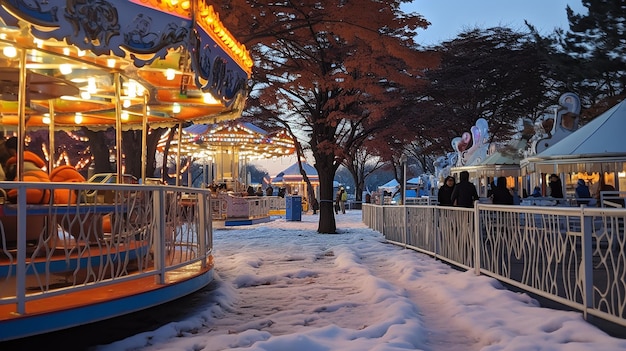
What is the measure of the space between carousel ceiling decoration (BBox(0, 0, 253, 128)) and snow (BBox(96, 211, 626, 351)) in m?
2.96

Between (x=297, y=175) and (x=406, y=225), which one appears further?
(x=297, y=175)

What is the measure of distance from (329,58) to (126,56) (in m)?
12.7

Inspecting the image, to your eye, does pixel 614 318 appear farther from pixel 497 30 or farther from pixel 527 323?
pixel 497 30

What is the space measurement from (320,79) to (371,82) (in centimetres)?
158

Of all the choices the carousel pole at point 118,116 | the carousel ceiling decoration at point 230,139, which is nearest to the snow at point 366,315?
the carousel pole at point 118,116

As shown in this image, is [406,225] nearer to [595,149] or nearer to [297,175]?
[595,149]

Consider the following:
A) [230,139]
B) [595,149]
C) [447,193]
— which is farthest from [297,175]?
[447,193]

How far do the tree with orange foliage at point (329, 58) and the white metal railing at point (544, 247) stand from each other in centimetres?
433

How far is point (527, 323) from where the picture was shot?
569 centimetres

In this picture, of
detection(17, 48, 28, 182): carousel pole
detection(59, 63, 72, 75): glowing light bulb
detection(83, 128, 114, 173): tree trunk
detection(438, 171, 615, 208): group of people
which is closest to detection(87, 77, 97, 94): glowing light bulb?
detection(59, 63, 72, 75): glowing light bulb

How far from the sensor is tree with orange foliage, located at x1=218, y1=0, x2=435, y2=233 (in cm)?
1245

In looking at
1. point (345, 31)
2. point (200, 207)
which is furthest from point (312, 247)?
point (200, 207)

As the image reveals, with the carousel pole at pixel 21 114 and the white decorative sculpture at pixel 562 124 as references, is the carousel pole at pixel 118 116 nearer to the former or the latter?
the carousel pole at pixel 21 114

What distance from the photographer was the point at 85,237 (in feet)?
21.7
